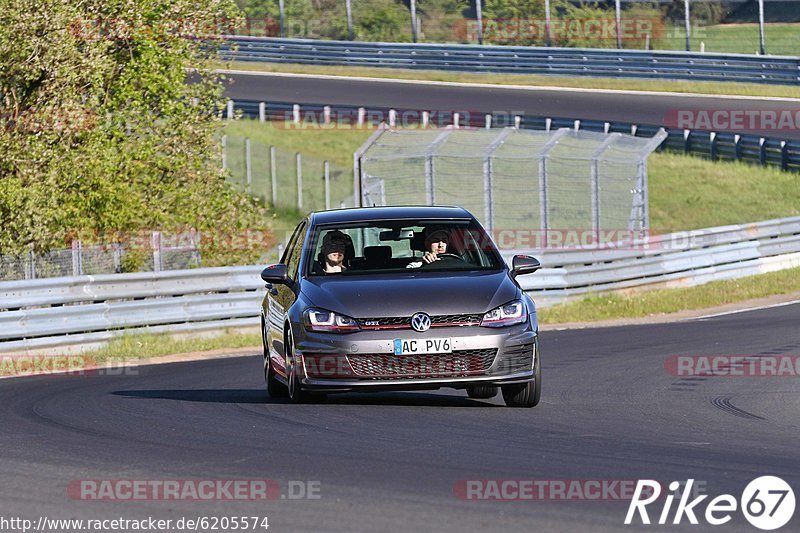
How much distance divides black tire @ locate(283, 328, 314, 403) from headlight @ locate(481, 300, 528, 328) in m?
1.47

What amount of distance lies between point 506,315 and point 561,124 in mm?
29788

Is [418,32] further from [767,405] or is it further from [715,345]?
[767,405]

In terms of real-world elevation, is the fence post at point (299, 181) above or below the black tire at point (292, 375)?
below

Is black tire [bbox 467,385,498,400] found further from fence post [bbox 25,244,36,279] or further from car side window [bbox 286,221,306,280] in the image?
fence post [bbox 25,244,36,279]

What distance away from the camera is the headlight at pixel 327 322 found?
10.6 meters

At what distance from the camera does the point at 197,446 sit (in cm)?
926

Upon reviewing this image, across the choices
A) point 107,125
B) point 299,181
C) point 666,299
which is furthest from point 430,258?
point 299,181

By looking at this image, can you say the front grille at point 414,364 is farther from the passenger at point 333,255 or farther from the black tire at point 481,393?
the black tire at point 481,393

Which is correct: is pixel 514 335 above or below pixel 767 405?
above

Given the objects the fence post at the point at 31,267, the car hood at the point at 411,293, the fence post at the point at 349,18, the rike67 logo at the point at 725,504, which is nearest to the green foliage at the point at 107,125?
the fence post at the point at 31,267

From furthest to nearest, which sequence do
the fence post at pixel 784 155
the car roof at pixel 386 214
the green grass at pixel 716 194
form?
the fence post at pixel 784 155 → the green grass at pixel 716 194 → the car roof at pixel 386 214

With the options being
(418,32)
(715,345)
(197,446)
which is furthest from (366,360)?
(418,32)

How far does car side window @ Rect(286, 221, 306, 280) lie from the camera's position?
12.0 meters

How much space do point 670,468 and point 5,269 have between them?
1304 cm
